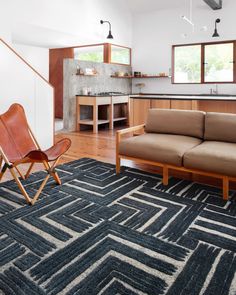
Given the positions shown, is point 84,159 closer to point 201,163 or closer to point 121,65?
point 201,163

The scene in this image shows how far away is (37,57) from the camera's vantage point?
10.3 meters

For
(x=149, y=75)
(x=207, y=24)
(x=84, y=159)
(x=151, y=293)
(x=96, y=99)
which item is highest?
(x=207, y=24)

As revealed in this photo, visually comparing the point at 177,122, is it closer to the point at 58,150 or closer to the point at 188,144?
the point at 188,144

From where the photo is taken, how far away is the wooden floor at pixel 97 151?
381 centimetres

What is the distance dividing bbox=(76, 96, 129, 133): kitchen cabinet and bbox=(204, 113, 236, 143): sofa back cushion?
12.5 feet

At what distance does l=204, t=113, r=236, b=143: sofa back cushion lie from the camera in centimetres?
351

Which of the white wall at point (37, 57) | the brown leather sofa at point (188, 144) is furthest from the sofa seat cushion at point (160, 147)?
the white wall at point (37, 57)

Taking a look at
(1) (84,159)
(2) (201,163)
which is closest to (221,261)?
(2) (201,163)

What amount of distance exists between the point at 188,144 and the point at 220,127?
47 cm

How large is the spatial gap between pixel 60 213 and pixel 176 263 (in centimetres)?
118

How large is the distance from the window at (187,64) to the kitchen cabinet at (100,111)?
5.83 ft

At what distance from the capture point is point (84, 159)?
4598 mm

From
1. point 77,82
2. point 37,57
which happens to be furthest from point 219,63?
point 37,57

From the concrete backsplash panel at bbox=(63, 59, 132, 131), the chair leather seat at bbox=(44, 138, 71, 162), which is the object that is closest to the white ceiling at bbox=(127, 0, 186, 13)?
the concrete backsplash panel at bbox=(63, 59, 132, 131)
